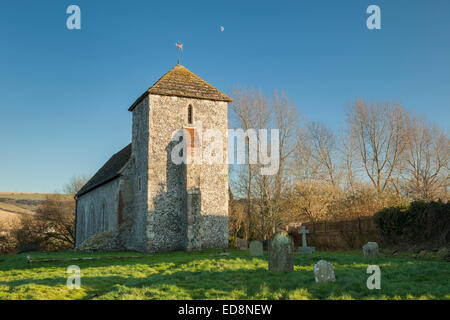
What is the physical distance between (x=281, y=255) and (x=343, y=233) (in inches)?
384

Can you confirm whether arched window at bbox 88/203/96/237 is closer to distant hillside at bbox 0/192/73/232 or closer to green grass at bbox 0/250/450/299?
green grass at bbox 0/250/450/299

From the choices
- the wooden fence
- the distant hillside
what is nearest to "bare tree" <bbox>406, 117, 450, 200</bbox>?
the wooden fence

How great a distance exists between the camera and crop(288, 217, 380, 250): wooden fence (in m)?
16.6

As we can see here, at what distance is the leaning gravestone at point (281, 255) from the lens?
9.15 m

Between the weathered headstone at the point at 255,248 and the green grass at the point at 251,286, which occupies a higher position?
the green grass at the point at 251,286

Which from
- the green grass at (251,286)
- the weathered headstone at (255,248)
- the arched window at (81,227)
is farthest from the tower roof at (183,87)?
the green grass at (251,286)

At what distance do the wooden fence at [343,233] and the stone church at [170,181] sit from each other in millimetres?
5359

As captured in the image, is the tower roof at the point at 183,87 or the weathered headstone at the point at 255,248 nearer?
the weathered headstone at the point at 255,248

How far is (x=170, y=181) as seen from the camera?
21.1m

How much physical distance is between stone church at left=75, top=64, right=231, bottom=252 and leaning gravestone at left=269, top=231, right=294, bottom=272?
35.8 feet

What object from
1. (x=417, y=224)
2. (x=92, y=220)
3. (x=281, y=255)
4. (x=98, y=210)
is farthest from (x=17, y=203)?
(x=281, y=255)

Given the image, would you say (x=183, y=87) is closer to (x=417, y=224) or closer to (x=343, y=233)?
(x=343, y=233)

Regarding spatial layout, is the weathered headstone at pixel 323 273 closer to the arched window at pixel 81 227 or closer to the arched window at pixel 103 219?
the arched window at pixel 103 219
